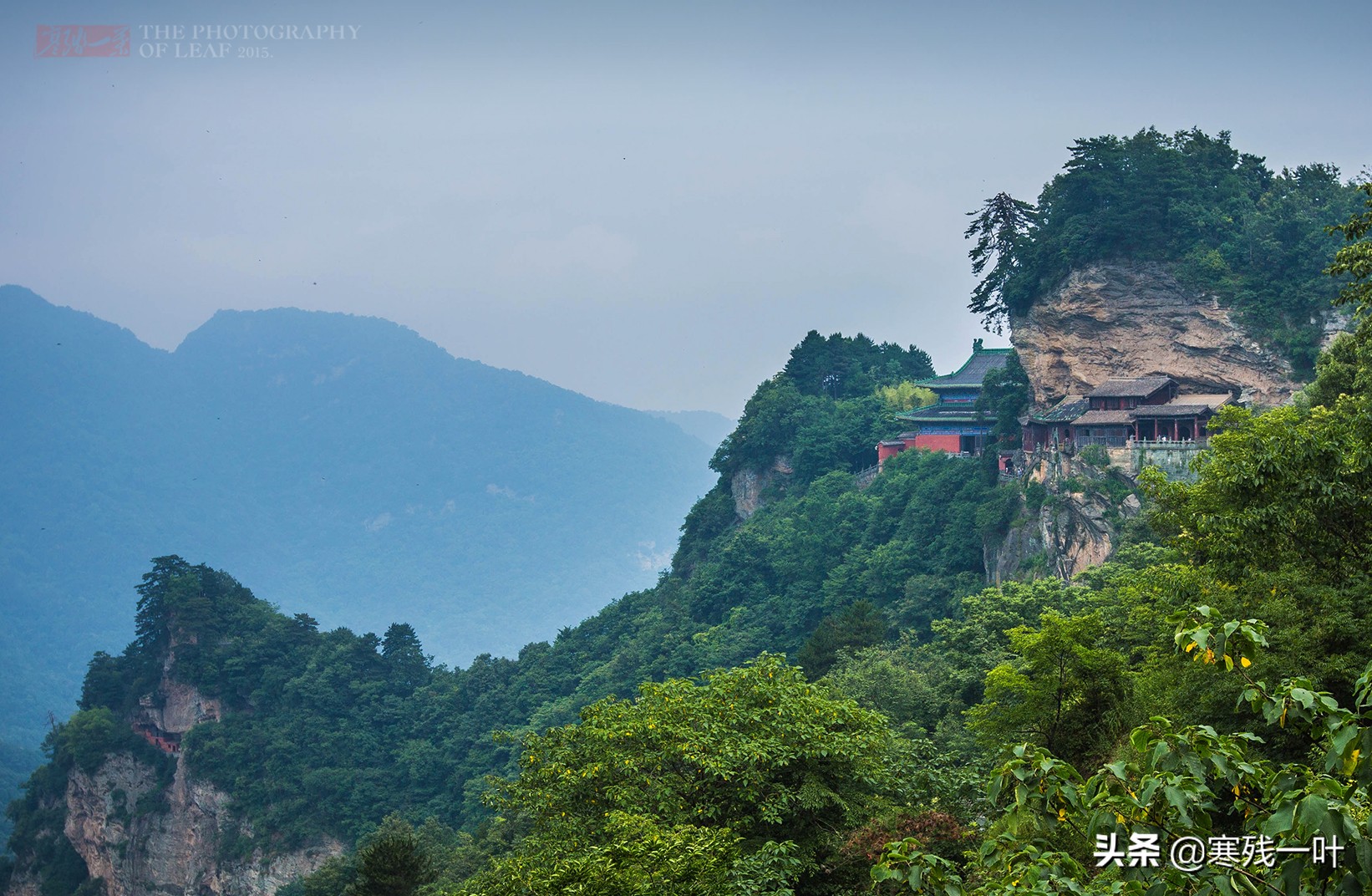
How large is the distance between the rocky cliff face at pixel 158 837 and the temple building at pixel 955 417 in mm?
27407

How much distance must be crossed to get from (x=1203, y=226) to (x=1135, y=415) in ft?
23.1

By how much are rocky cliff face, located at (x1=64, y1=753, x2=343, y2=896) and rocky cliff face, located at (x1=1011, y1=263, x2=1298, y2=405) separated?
105 feet

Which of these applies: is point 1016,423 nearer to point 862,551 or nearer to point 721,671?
point 862,551

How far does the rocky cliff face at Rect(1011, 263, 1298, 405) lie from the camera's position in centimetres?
3052

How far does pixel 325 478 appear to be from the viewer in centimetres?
16012

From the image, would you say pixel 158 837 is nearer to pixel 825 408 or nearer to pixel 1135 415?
pixel 825 408

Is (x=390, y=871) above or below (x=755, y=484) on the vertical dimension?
below

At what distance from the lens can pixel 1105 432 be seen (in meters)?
30.3

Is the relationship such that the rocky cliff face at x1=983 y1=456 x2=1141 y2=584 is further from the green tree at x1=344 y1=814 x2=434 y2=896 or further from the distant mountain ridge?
the distant mountain ridge

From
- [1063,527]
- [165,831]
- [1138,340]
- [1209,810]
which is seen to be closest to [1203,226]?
[1138,340]

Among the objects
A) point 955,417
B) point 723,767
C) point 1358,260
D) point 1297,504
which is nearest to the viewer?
point 1297,504

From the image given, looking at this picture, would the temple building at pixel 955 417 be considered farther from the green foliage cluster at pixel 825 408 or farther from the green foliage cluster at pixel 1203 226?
the green foliage cluster at pixel 1203 226

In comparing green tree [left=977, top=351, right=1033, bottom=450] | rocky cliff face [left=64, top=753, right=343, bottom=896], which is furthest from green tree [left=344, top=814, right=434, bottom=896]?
green tree [left=977, top=351, right=1033, bottom=450]

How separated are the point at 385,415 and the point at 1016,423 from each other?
143834 mm
